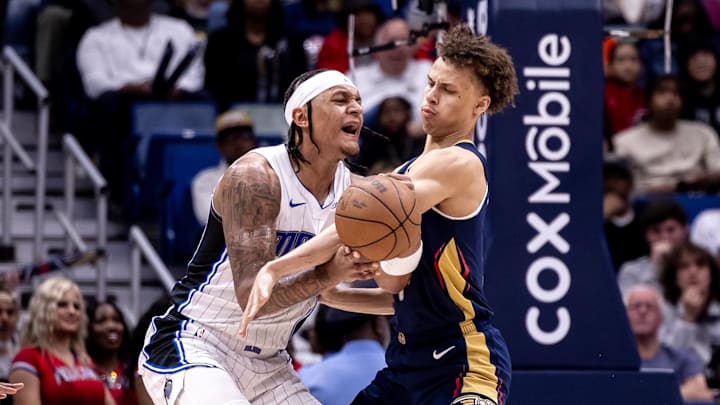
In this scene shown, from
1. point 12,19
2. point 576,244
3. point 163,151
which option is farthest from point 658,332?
point 12,19

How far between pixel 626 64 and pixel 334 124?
23.0 ft

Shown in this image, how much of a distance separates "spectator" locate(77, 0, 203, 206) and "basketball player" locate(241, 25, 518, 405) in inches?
Result: 220

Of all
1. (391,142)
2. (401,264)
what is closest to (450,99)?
(401,264)

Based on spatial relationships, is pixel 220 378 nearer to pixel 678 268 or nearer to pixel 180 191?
pixel 180 191

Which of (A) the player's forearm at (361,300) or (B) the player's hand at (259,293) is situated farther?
(A) the player's forearm at (361,300)

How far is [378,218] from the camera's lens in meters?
5.05

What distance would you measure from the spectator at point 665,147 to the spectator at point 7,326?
17.5ft

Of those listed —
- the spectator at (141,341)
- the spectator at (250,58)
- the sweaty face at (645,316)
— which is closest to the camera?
the spectator at (141,341)

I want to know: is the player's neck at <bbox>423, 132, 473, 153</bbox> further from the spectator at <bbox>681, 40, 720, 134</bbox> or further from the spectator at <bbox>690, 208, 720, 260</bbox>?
the spectator at <bbox>681, 40, 720, 134</bbox>

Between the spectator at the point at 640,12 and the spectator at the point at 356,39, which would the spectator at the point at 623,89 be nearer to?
the spectator at the point at 640,12

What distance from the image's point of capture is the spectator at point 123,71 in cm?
1091

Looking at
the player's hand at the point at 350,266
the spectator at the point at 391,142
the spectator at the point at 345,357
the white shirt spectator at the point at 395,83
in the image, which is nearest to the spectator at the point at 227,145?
the spectator at the point at 391,142

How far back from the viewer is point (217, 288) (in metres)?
5.66

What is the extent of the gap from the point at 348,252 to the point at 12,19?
7.79 m
